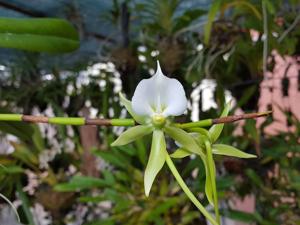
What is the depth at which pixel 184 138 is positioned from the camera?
1.01 feet

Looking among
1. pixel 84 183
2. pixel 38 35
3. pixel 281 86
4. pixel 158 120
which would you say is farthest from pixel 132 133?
pixel 281 86

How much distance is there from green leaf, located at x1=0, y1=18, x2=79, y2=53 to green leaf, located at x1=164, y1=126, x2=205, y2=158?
205 mm

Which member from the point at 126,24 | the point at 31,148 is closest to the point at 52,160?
the point at 31,148

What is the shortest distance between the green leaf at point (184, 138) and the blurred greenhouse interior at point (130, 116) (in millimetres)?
508

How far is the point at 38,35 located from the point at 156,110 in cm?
22

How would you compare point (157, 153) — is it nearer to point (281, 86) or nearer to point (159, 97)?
point (159, 97)

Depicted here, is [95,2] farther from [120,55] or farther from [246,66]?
[246,66]

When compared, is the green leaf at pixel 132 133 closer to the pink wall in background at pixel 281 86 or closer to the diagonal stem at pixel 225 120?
the diagonal stem at pixel 225 120

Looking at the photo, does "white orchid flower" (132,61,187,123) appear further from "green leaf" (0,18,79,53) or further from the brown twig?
"green leaf" (0,18,79,53)

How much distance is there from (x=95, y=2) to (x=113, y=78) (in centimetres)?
21

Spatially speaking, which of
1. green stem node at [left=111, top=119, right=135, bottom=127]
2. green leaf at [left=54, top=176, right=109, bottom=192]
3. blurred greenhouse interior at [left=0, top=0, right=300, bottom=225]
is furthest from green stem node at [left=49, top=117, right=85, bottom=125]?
green leaf at [left=54, top=176, right=109, bottom=192]

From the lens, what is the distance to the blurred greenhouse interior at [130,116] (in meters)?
0.94

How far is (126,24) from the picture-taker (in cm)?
118

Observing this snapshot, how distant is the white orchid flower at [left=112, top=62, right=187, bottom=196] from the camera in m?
0.30
